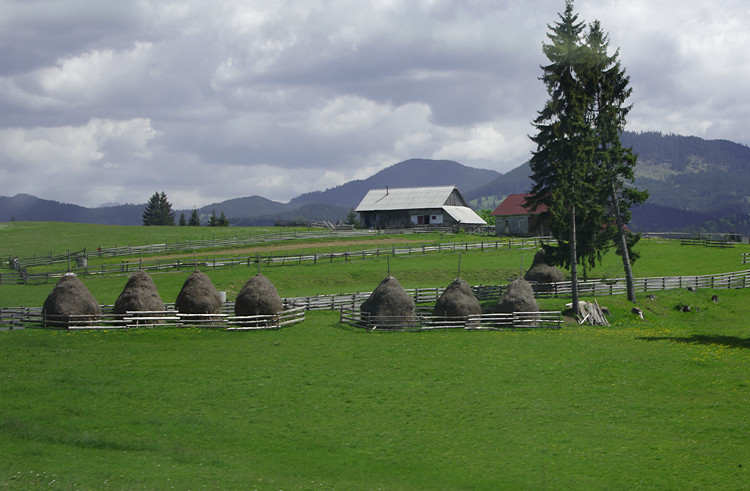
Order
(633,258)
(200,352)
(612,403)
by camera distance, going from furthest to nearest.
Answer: (633,258) → (200,352) → (612,403)

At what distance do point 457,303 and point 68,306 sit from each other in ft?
68.3

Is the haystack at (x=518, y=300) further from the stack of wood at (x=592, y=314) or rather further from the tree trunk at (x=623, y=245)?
the tree trunk at (x=623, y=245)

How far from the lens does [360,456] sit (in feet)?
60.1

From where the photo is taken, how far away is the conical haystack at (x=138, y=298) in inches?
1478

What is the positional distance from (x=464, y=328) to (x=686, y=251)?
1782 inches

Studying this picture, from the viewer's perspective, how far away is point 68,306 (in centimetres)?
3653

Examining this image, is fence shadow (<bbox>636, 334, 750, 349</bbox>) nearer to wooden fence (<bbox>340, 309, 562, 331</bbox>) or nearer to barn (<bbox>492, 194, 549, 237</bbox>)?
wooden fence (<bbox>340, 309, 562, 331</bbox>)

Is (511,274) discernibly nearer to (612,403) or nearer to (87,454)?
(612,403)

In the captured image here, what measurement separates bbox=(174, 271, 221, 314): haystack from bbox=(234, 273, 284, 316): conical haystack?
2030 millimetres

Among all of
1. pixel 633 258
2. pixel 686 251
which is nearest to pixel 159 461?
pixel 633 258

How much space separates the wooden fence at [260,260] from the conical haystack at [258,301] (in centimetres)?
1972

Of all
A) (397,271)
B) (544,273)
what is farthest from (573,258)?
(397,271)

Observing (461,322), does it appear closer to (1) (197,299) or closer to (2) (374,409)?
(1) (197,299)

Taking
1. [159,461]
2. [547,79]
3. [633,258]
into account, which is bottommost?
[159,461]
